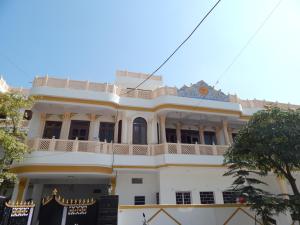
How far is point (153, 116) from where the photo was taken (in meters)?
12.9

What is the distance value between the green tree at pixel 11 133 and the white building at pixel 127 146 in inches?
35.5

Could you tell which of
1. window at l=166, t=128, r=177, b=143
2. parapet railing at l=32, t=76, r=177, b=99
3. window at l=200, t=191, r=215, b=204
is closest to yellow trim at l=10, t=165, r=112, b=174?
parapet railing at l=32, t=76, r=177, b=99

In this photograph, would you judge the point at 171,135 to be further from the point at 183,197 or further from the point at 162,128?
the point at 183,197

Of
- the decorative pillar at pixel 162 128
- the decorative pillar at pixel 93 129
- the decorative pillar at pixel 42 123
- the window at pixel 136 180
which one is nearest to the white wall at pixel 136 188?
the window at pixel 136 180

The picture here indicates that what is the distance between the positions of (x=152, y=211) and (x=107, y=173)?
3662mm

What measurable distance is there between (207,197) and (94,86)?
9.47m

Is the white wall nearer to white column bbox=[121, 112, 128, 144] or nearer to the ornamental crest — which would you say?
white column bbox=[121, 112, 128, 144]

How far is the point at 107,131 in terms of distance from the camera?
1291cm

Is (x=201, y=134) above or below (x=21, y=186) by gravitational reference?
above

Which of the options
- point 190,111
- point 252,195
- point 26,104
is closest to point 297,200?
point 252,195

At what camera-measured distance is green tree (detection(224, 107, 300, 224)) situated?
6844 mm

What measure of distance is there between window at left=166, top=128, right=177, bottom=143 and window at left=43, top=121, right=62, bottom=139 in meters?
7.19

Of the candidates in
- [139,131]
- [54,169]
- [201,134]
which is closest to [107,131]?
[139,131]

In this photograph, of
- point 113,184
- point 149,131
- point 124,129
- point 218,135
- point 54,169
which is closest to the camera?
point 54,169
